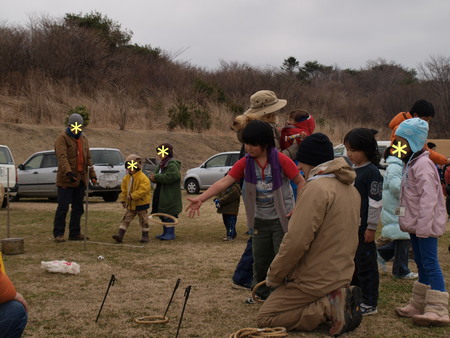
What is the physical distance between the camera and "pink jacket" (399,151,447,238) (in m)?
4.96

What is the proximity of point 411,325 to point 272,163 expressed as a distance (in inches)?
67.8

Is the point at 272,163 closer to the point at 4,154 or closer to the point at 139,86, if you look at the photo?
the point at 4,154

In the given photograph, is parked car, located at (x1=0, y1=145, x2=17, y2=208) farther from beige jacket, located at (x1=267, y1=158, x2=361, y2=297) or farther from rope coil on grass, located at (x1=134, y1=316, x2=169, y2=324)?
beige jacket, located at (x1=267, y1=158, x2=361, y2=297)

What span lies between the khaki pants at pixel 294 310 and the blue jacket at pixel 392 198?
2.47 m

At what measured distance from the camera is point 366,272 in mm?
5188

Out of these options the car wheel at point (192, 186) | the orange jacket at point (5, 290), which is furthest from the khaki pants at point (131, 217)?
the car wheel at point (192, 186)

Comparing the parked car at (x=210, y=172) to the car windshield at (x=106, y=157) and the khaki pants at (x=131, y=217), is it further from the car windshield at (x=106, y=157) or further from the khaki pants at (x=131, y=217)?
the khaki pants at (x=131, y=217)

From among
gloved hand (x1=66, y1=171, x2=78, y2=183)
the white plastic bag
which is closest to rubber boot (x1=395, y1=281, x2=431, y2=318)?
the white plastic bag

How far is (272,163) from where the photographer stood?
201 inches

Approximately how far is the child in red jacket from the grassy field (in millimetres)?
1521

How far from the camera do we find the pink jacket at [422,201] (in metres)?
4.96

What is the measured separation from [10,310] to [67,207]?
5761mm

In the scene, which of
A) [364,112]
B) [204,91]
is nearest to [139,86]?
A: [204,91]

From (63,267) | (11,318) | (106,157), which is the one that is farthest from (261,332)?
(106,157)
